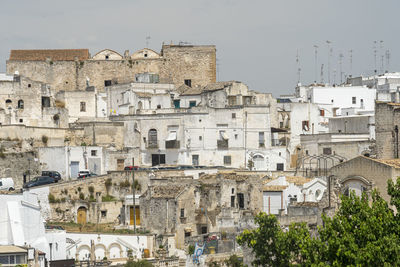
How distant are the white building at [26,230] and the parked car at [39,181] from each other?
815 cm

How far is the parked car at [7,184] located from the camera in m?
54.7

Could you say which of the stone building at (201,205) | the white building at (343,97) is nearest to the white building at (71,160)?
the stone building at (201,205)

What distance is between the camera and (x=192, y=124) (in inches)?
2498

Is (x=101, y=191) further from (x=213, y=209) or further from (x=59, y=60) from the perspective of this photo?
(x=59, y=60)

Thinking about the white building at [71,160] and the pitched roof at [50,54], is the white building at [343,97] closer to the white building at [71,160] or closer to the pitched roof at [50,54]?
the pitched roof at [50,54]

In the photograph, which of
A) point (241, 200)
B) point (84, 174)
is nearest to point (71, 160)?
point (84, 174)

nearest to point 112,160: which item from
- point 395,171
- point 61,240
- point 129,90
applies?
point 129,90

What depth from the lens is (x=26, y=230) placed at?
44.6 metres

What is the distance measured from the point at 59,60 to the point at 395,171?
36.5m

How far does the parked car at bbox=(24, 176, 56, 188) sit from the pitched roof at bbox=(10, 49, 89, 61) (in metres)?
20.9

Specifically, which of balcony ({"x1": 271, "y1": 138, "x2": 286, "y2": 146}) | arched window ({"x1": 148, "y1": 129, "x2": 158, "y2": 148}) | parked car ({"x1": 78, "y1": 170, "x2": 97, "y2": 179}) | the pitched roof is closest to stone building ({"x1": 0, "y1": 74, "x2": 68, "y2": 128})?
arched window ({"x1": 148, "y1": 129, "x2": 158, "y2": 148})

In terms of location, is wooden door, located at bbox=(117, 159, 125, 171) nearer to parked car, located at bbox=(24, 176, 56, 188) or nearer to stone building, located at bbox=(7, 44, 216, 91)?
parked car, located at bbox=(24, 176, 56, 188)

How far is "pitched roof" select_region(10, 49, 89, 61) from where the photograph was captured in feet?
246

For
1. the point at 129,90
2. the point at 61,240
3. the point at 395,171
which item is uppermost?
the point at 129,90
